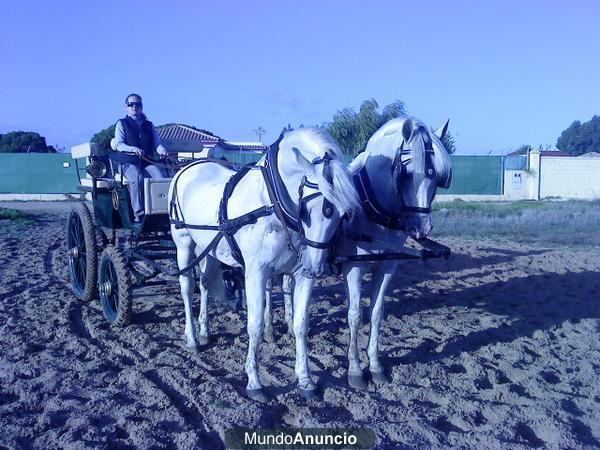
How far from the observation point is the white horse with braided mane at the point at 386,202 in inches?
174

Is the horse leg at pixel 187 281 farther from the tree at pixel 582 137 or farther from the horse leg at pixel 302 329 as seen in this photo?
the tree at pixel 582 137

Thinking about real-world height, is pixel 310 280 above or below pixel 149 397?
above

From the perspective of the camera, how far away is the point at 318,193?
12.9ft

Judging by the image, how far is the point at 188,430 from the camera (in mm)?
3836

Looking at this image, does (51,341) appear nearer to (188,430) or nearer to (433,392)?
(188,430)

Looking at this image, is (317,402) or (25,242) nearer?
(317,402)

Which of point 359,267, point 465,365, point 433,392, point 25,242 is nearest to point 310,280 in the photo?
point 359,267

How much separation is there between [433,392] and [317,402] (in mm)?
876

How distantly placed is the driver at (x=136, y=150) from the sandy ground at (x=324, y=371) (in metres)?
1.33

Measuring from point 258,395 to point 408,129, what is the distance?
2.18m

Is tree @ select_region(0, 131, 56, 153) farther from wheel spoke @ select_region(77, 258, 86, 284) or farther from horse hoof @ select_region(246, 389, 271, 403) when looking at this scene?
horse hoof @ select_region(246, 389, 271, 403)

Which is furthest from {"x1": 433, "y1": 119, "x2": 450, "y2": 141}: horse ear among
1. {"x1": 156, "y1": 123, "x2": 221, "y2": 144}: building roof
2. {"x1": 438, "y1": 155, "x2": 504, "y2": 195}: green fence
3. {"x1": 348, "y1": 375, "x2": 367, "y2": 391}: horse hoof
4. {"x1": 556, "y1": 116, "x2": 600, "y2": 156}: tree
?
{"x1": 556, "y1": 116, "x2": 600, "y2": 156}: tree

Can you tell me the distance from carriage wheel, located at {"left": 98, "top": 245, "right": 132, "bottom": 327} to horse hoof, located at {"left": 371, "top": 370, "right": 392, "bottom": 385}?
2632 millimetres

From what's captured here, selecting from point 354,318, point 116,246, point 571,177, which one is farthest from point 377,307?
point 571,177
